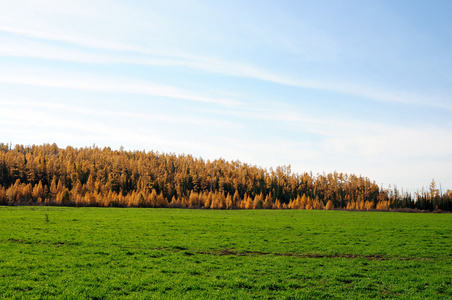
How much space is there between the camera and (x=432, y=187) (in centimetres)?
18062

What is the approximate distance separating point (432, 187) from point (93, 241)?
18998 cm

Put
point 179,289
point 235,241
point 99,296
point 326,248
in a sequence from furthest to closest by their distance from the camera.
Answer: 1. point 235,241
2. point 326,248
3. point 179,289
4. point 99,296

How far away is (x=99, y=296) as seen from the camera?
1741 cm

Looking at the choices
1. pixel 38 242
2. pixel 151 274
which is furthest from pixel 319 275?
pixel 38 242

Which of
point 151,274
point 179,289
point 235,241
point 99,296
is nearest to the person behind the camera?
point 99,296

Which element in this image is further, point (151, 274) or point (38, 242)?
point (38, 242)

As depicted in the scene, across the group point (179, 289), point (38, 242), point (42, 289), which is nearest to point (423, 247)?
point (179, 289)

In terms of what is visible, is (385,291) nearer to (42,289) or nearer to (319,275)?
(319,275)

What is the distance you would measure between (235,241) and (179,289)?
17963mm

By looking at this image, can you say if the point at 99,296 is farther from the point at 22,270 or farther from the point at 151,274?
the point at 22,270

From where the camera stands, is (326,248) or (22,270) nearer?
(22,270)

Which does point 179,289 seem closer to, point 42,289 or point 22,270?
point 42,289

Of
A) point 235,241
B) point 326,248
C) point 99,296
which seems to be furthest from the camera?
point 235,241

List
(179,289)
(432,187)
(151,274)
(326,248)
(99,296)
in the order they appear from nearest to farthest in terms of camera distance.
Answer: (99,296) → (179,289) → (151,274) → (326,248) → (432,187)
